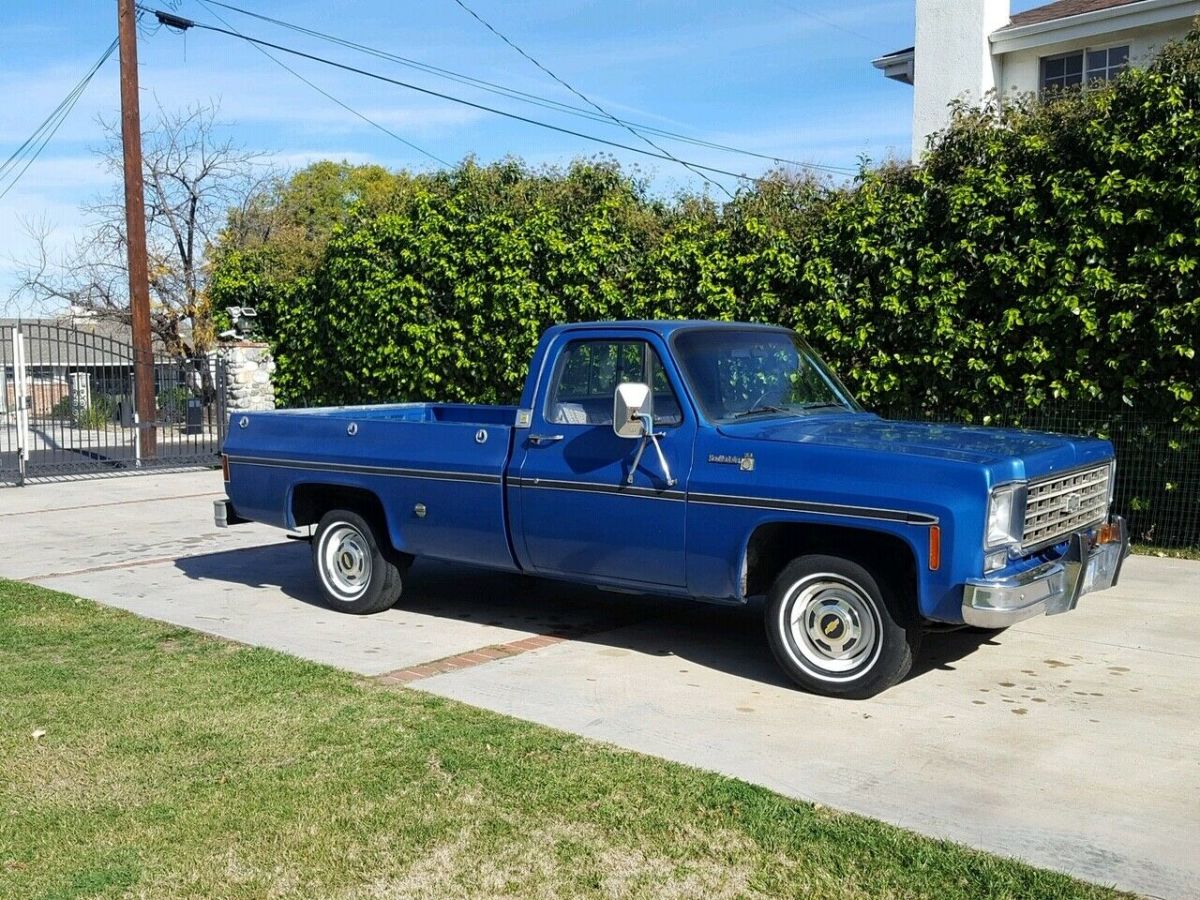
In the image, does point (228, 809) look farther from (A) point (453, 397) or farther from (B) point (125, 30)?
(B) point (125, 30)

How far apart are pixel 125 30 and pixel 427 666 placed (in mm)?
17492

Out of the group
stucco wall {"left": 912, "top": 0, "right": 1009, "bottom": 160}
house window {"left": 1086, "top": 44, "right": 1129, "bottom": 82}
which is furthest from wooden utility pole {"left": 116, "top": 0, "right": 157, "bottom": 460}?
house window {"left": 1086, "top": 44, "right": 1129, "bottom": 82}

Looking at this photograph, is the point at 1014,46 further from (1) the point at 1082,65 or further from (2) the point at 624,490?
(2) the point at 624,490

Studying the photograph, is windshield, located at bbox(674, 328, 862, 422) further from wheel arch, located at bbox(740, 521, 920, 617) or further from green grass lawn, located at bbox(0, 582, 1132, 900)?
green grass lawn, located at bbox(0, 582, 1132, 900)

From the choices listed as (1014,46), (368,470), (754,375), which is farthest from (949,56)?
(368,470)

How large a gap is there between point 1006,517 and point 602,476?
2279 millimetres

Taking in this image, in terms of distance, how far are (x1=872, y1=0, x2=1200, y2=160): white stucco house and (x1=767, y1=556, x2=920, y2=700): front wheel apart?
1507 cm

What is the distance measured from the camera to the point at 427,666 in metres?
7.16

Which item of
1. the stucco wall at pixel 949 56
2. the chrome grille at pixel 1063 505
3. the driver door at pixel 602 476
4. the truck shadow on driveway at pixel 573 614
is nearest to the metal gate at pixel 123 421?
the truck shadow on driveway at pixel 573 614

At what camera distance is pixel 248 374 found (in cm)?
2052

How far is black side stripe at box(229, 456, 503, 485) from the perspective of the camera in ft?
25.2

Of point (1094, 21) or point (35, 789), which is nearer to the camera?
point (35, 789)

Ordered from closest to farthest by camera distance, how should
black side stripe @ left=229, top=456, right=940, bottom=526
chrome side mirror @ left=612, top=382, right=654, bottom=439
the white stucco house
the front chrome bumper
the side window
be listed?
the front chrome bumper → black side stripe @ left=229, top=456, right=940, bottom=526 → chrome side mirror @ left=612, top=382, right=654, bottom=439 → the side window → the white stucco house

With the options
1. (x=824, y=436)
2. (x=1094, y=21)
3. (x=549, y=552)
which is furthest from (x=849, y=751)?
(x=1094, y=21)
